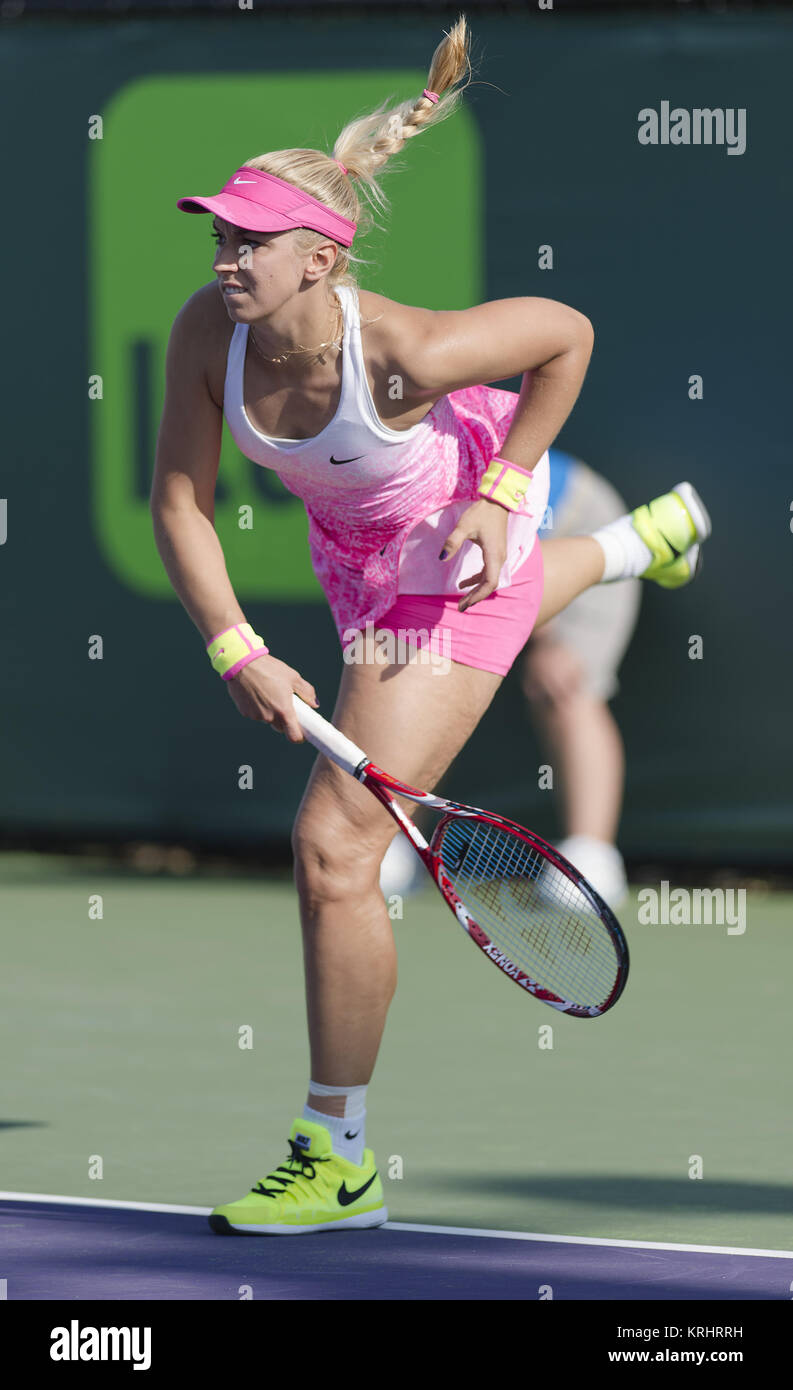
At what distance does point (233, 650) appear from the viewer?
3.63 meters

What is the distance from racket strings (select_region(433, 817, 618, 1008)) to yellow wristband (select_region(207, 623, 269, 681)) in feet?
1.29

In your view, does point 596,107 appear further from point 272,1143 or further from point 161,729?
point 272,1143

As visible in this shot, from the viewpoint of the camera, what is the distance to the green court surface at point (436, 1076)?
3.97 metres

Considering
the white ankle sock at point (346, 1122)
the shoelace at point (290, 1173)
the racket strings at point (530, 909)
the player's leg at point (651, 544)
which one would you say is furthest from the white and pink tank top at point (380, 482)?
the player's leg at point (651, 544)

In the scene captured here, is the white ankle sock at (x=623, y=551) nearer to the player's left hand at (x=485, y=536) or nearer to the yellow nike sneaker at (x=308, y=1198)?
the player's left hand at (x=485, y=536)

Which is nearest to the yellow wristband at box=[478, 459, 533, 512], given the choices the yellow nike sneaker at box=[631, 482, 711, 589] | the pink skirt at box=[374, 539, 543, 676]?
the pink skirt at box=[374, 539, 543, 676]

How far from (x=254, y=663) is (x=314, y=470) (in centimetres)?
30

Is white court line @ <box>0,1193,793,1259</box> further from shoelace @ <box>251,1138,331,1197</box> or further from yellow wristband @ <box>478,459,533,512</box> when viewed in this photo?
yellow wristband @ <box>478,459,533,512</box>

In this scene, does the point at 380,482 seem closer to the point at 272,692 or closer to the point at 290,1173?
the point at 272,692

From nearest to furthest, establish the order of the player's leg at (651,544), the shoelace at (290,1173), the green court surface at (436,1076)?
1. the shoelace at (290,1173)
2. the green court surface at (436,1076)
3. the player's leg at (651,544)

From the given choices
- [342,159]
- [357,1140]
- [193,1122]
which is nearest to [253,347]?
[342,159]

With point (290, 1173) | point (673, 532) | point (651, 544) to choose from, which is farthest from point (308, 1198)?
point (673, 532)

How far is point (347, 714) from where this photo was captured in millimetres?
3730

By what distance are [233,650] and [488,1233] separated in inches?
37.9
